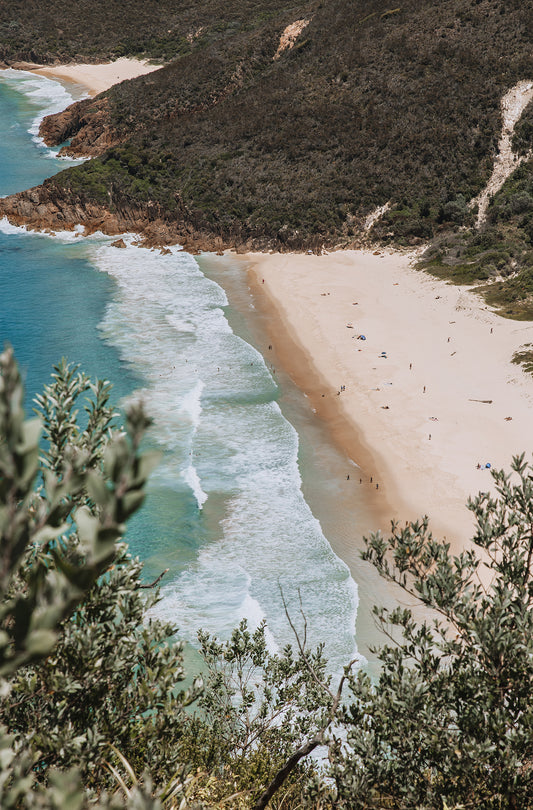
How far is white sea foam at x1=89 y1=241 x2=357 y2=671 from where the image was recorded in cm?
1986

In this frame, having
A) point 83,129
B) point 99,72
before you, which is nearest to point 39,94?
point 99,72

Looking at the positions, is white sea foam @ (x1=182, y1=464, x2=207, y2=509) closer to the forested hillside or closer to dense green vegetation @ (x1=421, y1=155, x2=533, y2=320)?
dense green vegetation @ (x1=421, y1=155, x2=533, y2=320)

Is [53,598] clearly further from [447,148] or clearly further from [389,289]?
[447,148]

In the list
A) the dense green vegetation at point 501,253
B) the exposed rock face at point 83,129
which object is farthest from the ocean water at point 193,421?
the exposed rock face at point 83,129

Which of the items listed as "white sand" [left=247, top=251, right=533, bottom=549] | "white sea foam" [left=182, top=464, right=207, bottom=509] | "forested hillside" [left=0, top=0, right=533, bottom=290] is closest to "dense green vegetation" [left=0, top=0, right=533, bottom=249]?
"forested hillside" [left=0, top=0, right=533, bottom=290]

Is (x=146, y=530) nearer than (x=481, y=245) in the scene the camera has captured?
Yes

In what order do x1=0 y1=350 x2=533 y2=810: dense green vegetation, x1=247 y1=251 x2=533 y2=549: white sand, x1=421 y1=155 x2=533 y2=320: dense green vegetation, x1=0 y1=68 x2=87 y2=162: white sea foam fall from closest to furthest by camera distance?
x1=0 y1=350 x2=533 y2=810: dense green vegetation
x1=247 y1=251 x2=533 y2=549: white sand
x1=421 y1=155 x2=533 y2=320: dense green vegetation
x1=0 y1=68 x2=87 y2=162: white sea foam

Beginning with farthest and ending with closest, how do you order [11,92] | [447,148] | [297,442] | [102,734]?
[11,92], [447,148], [297,442], [102,734]

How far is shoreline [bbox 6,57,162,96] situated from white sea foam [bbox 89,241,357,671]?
226ft

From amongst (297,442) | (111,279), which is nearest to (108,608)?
(297,442)

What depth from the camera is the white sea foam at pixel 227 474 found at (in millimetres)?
19859

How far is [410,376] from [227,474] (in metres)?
11.4

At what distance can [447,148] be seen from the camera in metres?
57.4

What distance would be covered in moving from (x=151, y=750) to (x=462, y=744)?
283 centimetres
